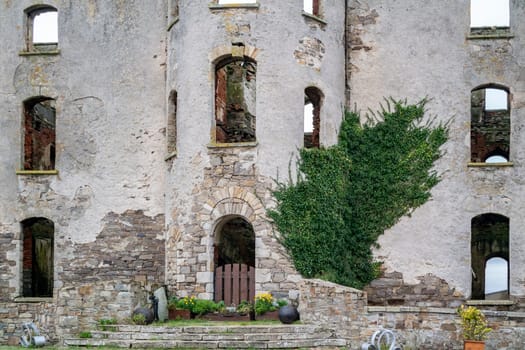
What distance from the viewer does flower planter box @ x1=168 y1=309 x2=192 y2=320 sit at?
75.3ft

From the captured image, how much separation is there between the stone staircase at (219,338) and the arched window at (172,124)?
6546 millimetres

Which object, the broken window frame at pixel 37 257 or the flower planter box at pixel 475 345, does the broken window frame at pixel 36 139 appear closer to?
the broken window frame at pixel 37 257

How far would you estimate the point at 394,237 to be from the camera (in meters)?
25.6

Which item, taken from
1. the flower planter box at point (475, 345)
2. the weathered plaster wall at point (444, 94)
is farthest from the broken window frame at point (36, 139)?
the flower planter box at point (475, 345)

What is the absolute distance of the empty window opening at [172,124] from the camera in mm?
25797

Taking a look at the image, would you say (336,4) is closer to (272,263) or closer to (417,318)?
(272,263)

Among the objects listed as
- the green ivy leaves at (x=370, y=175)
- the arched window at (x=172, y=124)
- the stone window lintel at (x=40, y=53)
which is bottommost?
the green ivy leaves at (x=370, y=175)

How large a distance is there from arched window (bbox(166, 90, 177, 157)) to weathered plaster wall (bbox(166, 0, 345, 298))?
0.94 metres

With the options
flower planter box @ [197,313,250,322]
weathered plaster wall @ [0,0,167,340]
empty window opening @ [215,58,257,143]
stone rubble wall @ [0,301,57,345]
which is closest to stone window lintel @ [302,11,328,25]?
empty window opening @ [215,58,257,143]

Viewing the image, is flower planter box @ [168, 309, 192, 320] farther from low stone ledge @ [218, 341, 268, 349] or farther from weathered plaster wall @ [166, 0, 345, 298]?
low stone ledge @ [218, 341, 268, 349]

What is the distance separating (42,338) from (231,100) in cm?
1104

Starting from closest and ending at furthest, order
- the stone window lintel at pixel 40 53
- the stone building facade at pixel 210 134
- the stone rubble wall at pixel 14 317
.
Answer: the stone building facade at pixel 210 134 → the stone rubble wall at pixel 14 317 → the stone window lintel at pixel 40 53

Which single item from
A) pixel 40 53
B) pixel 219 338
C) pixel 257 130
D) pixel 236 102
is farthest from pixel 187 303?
pixel 40 53

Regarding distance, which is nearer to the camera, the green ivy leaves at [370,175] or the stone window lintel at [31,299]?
the green ivy leaves at [370,175]
